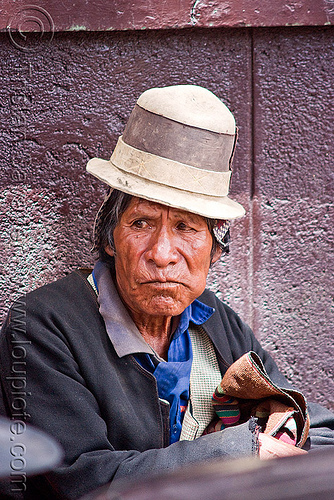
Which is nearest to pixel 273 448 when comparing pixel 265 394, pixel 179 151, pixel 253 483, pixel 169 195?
pixel 265 394

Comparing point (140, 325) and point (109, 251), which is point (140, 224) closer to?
point (109, 251)

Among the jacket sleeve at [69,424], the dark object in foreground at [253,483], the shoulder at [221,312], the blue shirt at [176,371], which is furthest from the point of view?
the shoulder at [221,312]

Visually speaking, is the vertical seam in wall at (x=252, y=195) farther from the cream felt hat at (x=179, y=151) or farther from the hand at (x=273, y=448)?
the hand at (x=273, y=448)

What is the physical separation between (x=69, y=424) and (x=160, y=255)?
64 centimetres

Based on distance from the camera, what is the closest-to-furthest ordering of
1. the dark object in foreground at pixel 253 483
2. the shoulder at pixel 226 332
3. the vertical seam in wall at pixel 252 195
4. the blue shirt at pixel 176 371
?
the dark object in foreground at pixel 253 483 < the blue shirt at pixel 176 371 < the shoulder at pixel 226 332 < the vertical seam in wall at pixel 252 195

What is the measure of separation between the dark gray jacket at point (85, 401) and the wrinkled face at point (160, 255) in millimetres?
190

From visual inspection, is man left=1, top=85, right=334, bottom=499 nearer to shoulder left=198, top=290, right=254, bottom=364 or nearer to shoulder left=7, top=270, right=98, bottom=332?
shoulder left=7, top=270, right=98, bottom=332

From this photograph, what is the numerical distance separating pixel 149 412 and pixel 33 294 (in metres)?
0.60

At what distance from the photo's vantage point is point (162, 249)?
7.55ft

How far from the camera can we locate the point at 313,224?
10.7ft

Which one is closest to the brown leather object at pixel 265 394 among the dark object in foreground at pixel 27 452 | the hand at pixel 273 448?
the hand at pixel 273 448

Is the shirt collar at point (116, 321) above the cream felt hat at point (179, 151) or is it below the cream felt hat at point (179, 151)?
below

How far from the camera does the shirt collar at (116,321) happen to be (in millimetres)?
2348

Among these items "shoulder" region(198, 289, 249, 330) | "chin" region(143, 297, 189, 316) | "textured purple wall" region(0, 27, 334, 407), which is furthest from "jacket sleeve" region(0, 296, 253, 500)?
"textured purple wall" region(0, 27, 334, 407)
